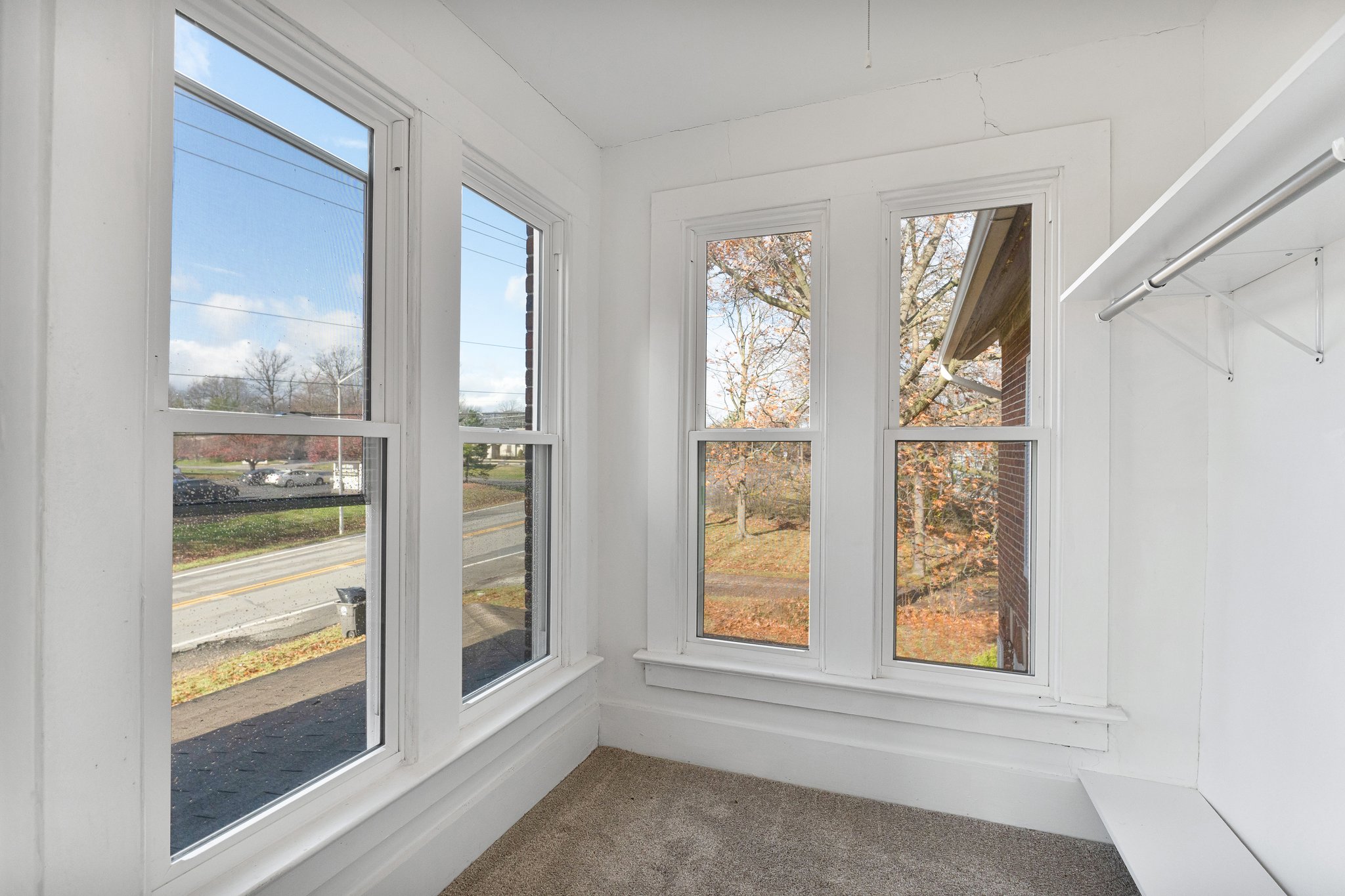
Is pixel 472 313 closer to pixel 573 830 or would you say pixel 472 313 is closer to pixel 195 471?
pixel 195 471

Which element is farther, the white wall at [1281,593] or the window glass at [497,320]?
the window glass at [497,320]

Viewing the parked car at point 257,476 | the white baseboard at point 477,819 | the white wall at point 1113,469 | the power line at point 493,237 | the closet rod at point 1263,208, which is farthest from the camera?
the power line at point 493,237

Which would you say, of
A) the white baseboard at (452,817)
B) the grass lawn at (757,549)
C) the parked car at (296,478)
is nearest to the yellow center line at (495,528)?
the parked car at (296,478)

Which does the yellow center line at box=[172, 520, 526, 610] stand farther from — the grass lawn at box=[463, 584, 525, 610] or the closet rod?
the closet rod

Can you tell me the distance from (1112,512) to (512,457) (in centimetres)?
195

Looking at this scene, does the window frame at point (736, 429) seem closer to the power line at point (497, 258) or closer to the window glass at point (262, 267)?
the power line at point (497, 258)

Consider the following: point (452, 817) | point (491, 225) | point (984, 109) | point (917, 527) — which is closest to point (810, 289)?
point (984, 109)

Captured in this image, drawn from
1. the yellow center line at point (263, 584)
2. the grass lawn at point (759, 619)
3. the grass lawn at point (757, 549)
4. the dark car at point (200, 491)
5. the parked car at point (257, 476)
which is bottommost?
the grass lawn at point (759, 619)

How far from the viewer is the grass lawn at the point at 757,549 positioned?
2.37 m

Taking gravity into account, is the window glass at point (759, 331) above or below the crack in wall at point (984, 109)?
below

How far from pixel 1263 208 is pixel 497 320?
1.89 m

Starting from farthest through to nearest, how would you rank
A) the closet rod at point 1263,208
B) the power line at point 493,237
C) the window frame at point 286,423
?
the power line at point 493,237
the window frame at point 286,423
the closet rod at point 1263,208

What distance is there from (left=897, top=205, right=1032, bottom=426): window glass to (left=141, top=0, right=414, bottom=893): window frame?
167 cm

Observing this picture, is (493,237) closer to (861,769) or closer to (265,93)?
(265,93)
